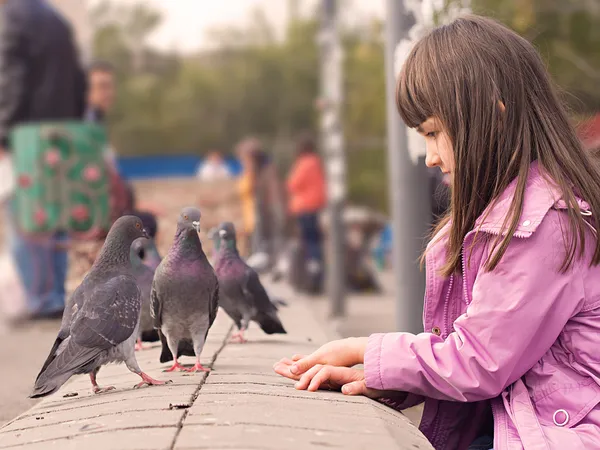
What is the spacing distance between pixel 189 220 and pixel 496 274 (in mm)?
899

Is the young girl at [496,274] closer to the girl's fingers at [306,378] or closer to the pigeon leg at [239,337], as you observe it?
the girl's fingers at [306,378]

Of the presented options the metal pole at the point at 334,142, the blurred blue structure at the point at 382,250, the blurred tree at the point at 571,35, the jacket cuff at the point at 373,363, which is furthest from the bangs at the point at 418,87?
the blurred blue structure at the point at 382,250

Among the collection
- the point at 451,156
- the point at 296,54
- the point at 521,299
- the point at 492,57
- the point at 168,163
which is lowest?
the point at 168,163

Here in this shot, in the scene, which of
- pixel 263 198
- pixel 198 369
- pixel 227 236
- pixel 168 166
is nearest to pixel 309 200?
pixel 263 198

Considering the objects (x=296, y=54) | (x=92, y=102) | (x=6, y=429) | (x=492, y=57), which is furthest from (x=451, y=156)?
(x=296, y=54)

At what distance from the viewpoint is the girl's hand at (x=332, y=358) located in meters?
2.74

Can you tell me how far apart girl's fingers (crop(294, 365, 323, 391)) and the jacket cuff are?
18 cm

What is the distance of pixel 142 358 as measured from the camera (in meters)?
3.13

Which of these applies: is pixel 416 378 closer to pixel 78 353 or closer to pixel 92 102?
pixel 78 353

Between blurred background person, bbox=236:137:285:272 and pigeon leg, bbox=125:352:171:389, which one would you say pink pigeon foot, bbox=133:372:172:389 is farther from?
blurred background person, bbox=236:137:285:272

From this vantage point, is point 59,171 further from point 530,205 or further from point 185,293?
point 530,205

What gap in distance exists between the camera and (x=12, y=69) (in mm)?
9016

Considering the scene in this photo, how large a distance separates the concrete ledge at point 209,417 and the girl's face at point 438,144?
648 mm

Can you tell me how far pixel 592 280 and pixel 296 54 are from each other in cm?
→ 2311
